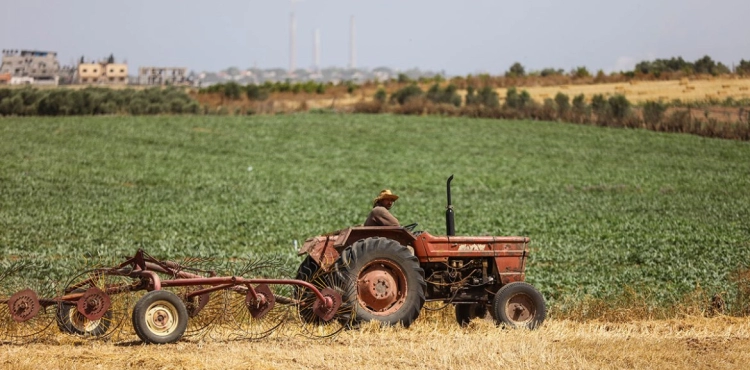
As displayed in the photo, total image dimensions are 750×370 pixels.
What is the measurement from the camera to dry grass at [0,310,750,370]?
8766 mm

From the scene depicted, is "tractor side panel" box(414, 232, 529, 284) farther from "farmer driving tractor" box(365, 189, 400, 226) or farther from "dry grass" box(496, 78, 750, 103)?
"dry grass" box(496, 78, 750, 103)

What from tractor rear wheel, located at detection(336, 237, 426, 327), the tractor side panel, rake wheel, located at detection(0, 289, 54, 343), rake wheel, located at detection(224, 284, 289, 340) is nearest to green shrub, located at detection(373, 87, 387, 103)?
the tractor side panel

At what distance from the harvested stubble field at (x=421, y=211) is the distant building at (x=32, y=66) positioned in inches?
585

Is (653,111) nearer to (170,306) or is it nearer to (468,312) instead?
(468,312)

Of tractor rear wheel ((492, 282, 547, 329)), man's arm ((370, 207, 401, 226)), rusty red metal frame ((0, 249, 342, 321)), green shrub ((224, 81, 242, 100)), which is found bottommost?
tractor rear wheel ((492, 282, 547, 329))

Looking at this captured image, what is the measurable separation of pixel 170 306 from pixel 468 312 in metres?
3.87

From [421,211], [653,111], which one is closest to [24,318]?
[421,211]

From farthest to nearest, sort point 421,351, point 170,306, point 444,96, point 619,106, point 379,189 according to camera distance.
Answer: point 444,96 → point 619,106 → point 379,189 → point 170,306 → point 421,351

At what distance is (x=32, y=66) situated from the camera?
231 ft

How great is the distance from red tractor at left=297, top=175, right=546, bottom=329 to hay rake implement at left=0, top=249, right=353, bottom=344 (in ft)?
0.86

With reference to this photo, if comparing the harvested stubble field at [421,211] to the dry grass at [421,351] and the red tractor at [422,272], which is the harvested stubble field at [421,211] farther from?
the red tractor at [422,272]

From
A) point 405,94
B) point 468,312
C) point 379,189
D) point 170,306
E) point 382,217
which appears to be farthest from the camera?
point 405,94

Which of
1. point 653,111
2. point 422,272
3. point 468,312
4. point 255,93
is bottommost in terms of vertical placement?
point 468,312

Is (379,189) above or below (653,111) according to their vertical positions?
below
